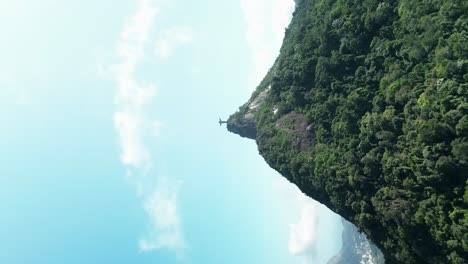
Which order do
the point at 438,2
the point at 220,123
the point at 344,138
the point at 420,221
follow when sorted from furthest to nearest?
the point at 220,123 < the point at 344,138 < the point at 438,2 < the point at 420,221

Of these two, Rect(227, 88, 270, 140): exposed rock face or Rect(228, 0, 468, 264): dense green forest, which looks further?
Rect(227, 88, 270, 140): exposed rock face

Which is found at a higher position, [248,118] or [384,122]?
[248,118]

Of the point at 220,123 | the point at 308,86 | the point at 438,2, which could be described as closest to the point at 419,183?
the point at 438,2

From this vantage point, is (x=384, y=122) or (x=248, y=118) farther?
(x=248, y=118)

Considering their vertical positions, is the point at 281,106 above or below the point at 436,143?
above

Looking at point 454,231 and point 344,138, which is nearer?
point 454,231

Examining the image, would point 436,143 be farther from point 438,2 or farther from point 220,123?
point 220,123

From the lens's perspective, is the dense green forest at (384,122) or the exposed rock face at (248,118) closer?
the dense green forest at (384,122)

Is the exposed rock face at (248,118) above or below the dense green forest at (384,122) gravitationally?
above
